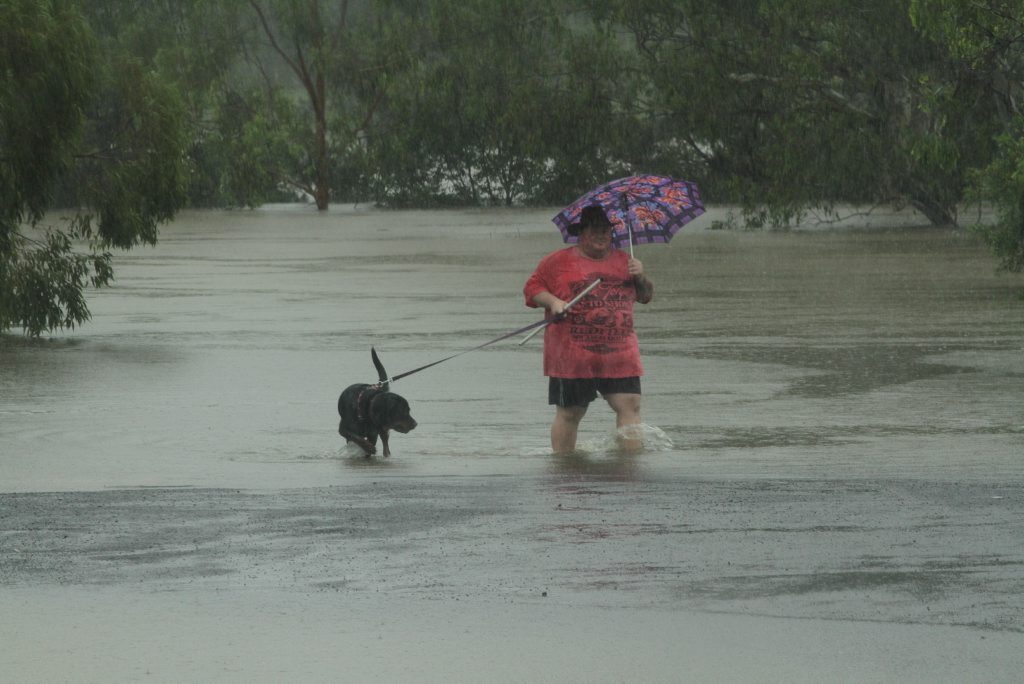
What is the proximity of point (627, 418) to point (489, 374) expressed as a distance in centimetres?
518

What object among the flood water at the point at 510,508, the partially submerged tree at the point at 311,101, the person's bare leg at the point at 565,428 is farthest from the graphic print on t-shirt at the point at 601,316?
the partially submerged tree at the point at 311,101

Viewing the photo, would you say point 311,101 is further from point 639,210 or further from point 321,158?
point 639,210

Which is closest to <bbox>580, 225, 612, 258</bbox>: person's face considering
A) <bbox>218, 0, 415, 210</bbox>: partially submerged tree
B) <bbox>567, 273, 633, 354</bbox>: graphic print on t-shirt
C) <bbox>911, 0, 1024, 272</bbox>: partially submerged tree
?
<bbox>567, 273, 633, 354</bbox>: graphic print on t-shirt

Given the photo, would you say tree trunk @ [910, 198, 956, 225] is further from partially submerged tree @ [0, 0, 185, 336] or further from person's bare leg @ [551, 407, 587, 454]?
person's bare leg @ [551, 407, 587, 454]

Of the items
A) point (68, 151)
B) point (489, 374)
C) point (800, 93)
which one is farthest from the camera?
point (800, 93)

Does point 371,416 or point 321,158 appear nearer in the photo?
point 371,416

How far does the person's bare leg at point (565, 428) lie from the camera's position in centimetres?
1106

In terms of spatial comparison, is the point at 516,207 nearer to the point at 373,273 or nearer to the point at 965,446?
the point at 373,273

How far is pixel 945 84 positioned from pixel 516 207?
2772 cm

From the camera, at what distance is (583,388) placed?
1096 centimetres

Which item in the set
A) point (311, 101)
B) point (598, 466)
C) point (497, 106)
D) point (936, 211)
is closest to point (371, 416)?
point (598, 466)

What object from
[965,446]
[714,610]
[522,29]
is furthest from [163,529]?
[522,29]

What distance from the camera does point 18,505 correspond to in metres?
9.23

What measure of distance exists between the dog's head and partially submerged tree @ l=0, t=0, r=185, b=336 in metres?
8.31
